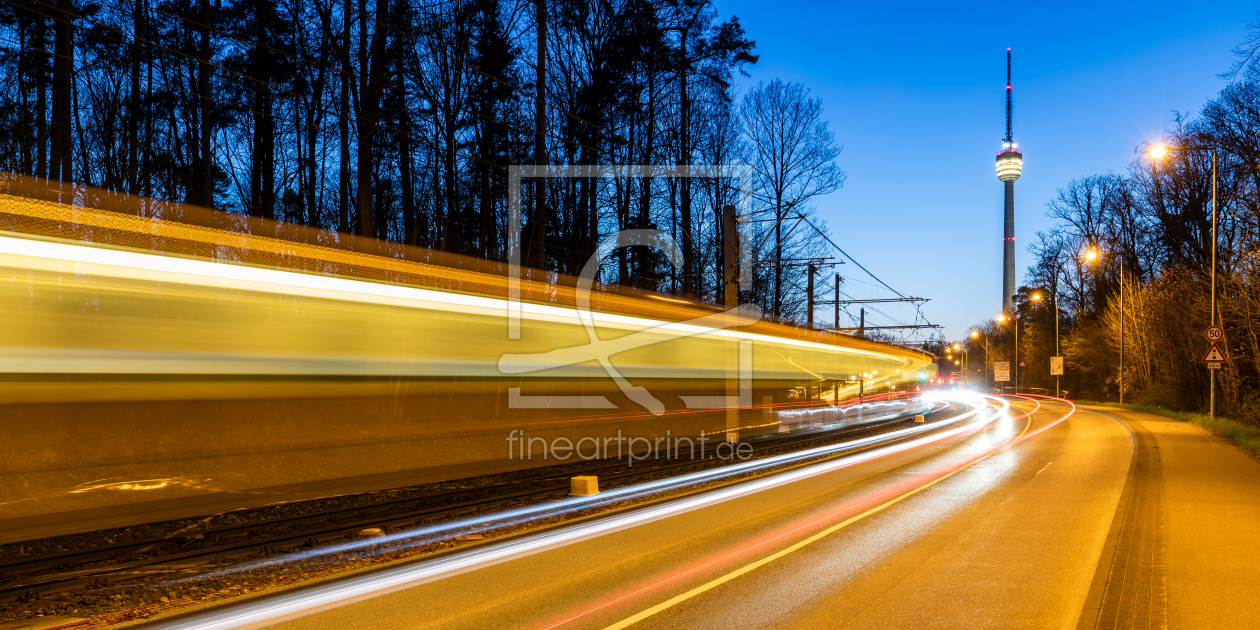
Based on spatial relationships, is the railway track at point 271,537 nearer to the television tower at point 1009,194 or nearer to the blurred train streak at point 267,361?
the blurred train streak at point 267,361

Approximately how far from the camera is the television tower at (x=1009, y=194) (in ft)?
411

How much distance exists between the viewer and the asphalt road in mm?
6105

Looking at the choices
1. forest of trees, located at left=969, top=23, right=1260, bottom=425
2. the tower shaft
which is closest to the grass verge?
forest of trees, located at left=969, top=23, right=1260, bottom=425

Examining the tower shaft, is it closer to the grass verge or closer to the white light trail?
the grass verge

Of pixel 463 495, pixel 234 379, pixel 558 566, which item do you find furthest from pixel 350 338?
pixel 558 566

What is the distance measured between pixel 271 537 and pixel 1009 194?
15007 cm

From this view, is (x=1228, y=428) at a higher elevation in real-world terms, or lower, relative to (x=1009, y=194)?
lower

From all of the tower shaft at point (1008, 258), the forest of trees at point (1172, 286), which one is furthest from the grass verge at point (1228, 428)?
the tower shaft at point (1008, 258)

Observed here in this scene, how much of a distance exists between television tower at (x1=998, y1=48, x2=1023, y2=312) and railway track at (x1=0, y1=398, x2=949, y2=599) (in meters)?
123

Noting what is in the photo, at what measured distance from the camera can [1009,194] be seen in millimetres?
138250

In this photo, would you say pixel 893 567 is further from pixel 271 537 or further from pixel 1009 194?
pixel 1009 194

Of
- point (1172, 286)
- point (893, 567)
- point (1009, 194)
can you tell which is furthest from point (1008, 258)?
point (893, 567)

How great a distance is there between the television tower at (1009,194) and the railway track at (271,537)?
12260 centimetres

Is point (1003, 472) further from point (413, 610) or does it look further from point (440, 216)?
point (440, 216)
